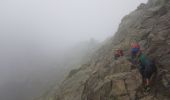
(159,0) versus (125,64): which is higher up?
(159,0)

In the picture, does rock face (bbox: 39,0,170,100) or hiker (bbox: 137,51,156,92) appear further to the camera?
rock face (bbox: 39,0,170,100)

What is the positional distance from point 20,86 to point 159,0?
13724 centimetres

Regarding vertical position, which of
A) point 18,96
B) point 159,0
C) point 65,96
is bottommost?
point 18,96

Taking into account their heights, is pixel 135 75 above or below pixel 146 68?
below

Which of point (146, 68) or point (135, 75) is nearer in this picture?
point (146, 68)

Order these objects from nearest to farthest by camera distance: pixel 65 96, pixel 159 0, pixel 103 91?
pixel 103 91 → pixel 65 96 → pixel 159 0

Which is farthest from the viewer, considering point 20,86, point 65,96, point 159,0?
point 20,86

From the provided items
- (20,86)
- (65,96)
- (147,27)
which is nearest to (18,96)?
(20,86)

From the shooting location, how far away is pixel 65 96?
3812cm

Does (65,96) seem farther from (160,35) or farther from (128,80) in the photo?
(160,35)

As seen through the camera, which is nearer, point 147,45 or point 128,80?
point 128,80

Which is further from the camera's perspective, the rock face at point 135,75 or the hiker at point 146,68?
the rock face at point 135,75

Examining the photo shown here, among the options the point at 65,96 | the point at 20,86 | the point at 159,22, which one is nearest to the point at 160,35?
the point at 159,22

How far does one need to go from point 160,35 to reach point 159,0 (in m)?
14.7
